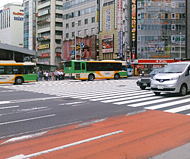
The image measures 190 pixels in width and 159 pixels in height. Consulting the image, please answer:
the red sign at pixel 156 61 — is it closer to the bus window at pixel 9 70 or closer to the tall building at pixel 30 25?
the tall building at pixel 30 25

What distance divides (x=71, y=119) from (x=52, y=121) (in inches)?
25.6

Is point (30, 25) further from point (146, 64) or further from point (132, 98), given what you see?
point (132, 98)

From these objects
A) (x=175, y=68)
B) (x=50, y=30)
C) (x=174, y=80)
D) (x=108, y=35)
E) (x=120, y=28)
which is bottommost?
(x=174, y=80)

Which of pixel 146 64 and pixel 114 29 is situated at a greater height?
pixel 114 29

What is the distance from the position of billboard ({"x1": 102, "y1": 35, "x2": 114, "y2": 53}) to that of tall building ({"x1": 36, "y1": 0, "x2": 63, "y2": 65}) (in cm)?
2191

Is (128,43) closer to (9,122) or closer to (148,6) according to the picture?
(148,6)

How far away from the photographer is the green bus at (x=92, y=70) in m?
35.5

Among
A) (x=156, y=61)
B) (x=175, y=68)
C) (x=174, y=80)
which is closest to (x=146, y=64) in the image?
(x=156, y=61)

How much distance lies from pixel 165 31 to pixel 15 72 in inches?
1867

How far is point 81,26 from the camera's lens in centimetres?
7344

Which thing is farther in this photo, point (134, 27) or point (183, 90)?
point (134, 27)

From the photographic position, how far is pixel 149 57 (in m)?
66.5

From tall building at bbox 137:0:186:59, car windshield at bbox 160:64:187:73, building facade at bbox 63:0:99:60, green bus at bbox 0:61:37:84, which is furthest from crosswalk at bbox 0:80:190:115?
tall building at bbox 137:0:186:59

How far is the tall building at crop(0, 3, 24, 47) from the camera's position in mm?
118312
